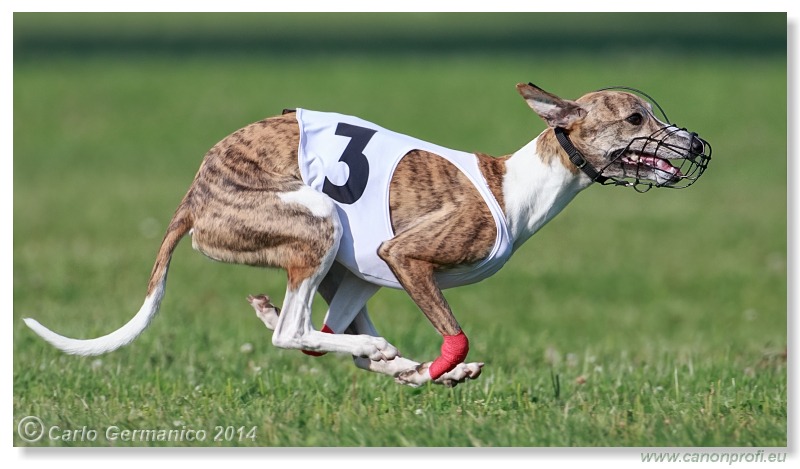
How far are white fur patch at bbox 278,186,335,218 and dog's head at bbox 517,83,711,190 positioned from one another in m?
1.06

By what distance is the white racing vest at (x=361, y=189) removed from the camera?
5.71 meters

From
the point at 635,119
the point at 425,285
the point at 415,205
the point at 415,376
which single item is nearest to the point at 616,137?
the point at 635,119

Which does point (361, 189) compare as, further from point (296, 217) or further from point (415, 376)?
point (415, 376)

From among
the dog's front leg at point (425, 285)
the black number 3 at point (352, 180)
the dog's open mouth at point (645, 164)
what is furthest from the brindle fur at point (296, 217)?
the dog's open mouth at point (645, 164)

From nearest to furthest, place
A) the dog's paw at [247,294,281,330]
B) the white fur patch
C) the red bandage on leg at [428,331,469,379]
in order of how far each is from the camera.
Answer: the white fur patch < the red bandage on leg at [428,331,469,379] < the dog's paw at [247,294,281,330]

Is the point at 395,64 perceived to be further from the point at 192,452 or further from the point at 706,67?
the point at 192,452

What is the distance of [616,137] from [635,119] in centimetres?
13

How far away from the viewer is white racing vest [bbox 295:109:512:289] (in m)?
5.71

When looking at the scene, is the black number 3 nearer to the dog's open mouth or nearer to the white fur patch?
the white fur patch

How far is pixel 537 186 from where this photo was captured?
5898 millimetres

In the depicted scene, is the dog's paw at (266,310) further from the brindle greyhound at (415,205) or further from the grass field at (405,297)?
the grass field at (405,297)

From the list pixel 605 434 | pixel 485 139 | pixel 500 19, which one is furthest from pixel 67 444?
pixel 500 19

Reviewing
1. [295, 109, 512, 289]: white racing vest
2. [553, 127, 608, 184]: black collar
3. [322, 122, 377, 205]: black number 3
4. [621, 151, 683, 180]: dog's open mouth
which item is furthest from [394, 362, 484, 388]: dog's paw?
[621, 151, 683, 180]: dog's open mouth

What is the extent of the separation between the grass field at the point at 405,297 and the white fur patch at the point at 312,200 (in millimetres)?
969
